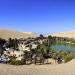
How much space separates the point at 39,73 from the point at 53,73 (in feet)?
4.04

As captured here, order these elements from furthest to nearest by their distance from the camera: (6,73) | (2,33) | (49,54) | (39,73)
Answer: (2,33) → (49,54) → (39,73) → (6,73)

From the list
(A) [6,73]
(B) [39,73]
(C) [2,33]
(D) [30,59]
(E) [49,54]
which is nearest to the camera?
(A) [6,73]

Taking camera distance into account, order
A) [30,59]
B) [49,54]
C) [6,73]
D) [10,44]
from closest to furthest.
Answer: [6,73]
[30,59]
[49,54]
[10,44]

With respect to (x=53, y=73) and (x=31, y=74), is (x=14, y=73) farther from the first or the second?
(x=53, y=73)

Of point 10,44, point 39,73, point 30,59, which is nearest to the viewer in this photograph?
point 39,73

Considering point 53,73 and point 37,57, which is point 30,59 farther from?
point 53,73

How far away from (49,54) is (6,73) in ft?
122

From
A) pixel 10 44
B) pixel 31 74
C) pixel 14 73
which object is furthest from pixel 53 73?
pixel 10 44

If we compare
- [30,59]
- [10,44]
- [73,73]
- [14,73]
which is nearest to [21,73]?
[14,73]

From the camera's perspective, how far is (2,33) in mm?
147000

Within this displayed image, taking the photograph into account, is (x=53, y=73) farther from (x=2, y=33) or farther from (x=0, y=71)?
(x=2, y=33)

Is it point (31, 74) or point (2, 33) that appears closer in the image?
point (31, 74)

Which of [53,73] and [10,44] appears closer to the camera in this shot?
[53,73]

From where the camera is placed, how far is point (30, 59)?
44938mm
